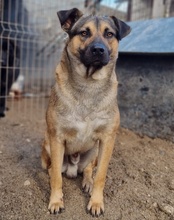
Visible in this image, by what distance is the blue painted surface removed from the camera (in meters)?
3.44

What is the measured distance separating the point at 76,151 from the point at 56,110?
16.6 inches

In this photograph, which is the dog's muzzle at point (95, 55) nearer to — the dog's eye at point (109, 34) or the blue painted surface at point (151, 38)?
the dog's eye at point (109, 34)

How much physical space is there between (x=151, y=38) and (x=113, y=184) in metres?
1.93

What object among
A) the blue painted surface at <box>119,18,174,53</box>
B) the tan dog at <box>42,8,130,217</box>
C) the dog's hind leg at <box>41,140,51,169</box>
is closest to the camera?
the tan dog at <box>42,8,130,217</box>

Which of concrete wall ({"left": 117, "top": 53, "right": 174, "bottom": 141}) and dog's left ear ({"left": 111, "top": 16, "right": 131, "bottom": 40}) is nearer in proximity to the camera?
dog's left ear ({"left": 111, "top": 16, "right": 131, "bottom": 40})

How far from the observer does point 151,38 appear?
3.71 metres

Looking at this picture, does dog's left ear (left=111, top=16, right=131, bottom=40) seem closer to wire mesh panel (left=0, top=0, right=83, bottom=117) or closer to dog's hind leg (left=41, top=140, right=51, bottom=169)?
dog's hind leg (left=41, top=140, right=51, bottom=169)

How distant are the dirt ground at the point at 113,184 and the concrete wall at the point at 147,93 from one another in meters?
0.20

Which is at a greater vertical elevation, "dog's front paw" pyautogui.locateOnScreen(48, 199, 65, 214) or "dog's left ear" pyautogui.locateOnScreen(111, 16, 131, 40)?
"dog's left ear" pyautogui.locateOnScreen(111, 16, 131, 40)

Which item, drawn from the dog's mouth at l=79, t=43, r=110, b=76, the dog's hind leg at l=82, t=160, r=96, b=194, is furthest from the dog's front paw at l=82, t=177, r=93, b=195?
the dog's mouth at l=79, t=43, r=110, b=76

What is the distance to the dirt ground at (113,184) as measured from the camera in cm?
226

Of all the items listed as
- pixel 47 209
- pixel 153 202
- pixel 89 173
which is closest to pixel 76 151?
pixel 89 173

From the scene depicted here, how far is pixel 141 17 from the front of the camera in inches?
190

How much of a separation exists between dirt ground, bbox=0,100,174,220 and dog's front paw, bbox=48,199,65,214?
0.04m
